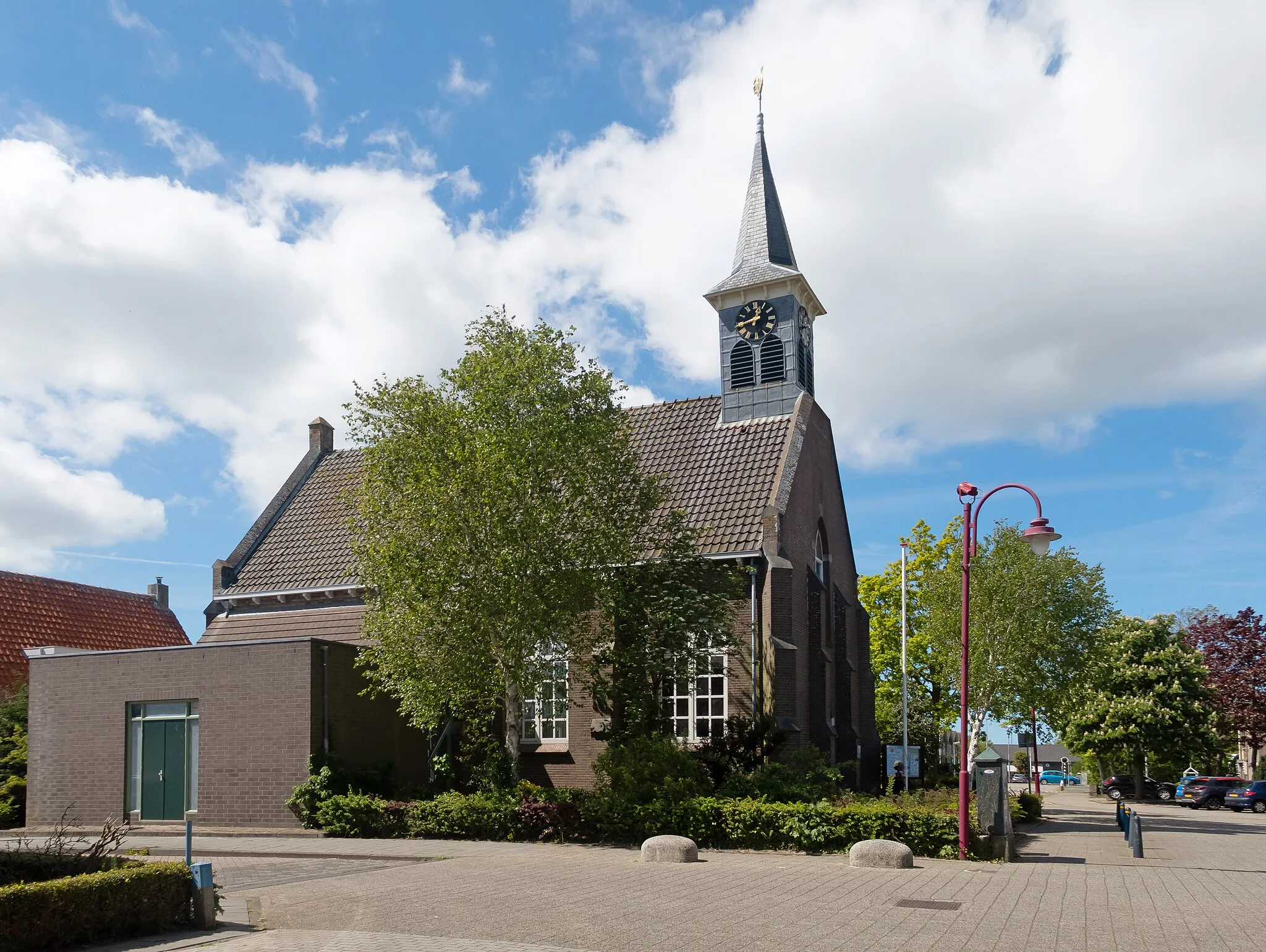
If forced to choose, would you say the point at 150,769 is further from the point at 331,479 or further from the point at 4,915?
the point at 4,915

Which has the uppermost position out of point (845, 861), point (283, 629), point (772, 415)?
point (772, 415)

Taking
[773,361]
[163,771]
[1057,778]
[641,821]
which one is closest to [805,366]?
[773,361]

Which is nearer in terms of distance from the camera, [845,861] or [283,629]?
[845,861]

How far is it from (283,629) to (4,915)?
2154cm

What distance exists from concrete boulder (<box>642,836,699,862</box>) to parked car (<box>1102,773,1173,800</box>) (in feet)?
140

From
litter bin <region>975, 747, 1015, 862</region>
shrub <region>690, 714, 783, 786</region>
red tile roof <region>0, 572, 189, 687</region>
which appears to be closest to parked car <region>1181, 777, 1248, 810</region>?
shrub <region>690, 714, 783, 786</region>

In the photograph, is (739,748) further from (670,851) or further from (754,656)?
(670,851)

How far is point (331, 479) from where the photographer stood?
36.2m

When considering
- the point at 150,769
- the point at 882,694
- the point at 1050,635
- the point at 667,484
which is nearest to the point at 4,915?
the point at 150,769

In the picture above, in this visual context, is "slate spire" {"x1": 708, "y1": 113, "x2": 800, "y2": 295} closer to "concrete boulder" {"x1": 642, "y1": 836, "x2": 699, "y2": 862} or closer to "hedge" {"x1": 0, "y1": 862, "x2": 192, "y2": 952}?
"concrete boulder" {"x1": 642, "y1": 836, "x2": 699, "y2": 862}

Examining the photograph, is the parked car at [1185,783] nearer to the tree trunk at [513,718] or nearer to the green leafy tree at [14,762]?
the tree trunk at [513,718]

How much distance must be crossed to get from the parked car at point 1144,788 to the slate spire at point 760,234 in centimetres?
3545

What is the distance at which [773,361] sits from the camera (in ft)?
102

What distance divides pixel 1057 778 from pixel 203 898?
11302 cm
